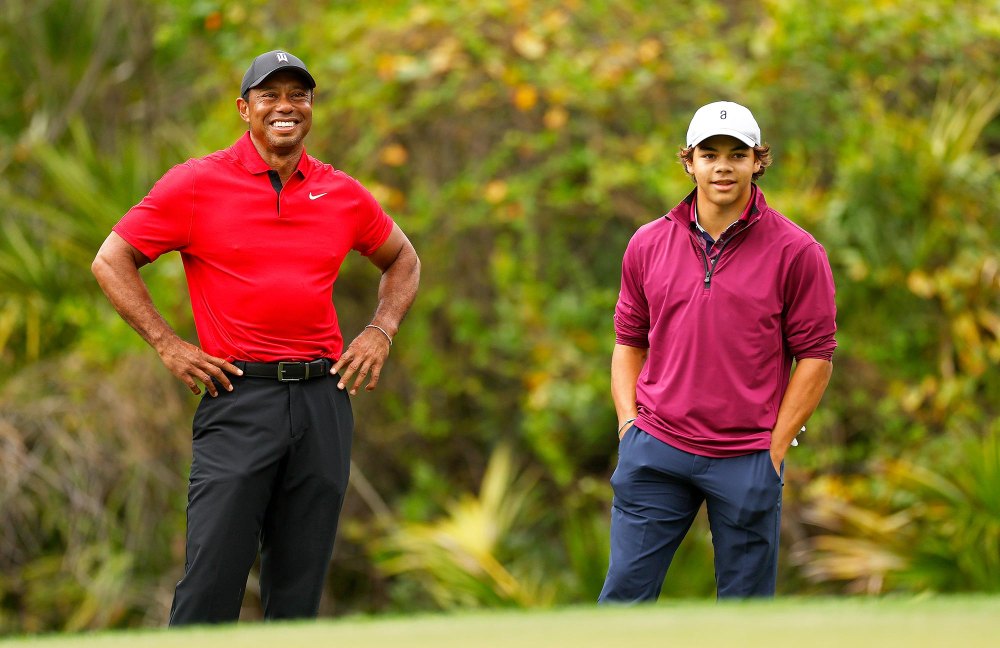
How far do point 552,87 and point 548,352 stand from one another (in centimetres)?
162

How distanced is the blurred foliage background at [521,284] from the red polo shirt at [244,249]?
11.9 ft

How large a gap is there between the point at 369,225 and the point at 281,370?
707 mm

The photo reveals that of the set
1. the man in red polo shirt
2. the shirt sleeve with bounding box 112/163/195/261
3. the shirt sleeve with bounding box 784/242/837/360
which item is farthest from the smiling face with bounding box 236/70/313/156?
the shirt sleeve with bounding box 784/242/837/360

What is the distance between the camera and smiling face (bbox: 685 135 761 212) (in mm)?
4848

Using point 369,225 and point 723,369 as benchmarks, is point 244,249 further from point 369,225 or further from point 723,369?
point 723,369

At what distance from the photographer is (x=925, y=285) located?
28.9ft

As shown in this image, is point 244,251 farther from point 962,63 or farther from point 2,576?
point 962,63

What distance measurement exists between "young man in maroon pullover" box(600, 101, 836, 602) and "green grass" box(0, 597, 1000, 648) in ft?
2.87

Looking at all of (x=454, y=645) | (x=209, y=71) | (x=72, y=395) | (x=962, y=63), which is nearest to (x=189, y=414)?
(x=72, y=395)

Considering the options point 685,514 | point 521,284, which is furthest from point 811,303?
point 521,284

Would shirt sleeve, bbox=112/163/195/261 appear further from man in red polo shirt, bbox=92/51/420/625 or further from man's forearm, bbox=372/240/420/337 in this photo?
man's forearm, bbox=372/240/420/337

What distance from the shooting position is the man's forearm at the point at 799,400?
4.81 metres

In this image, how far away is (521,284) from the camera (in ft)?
29.9

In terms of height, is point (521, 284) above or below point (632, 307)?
below
